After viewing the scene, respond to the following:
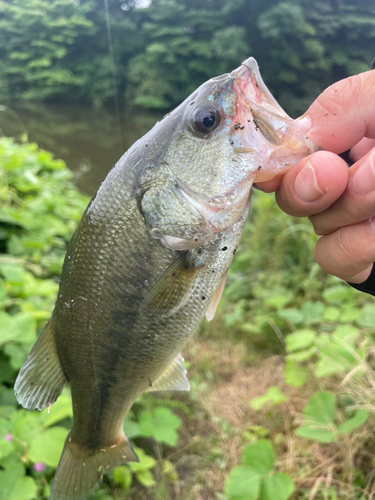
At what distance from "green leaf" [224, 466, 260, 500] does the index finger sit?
156 cm

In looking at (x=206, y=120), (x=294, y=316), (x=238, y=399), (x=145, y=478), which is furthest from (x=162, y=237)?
(x=238, y=399)

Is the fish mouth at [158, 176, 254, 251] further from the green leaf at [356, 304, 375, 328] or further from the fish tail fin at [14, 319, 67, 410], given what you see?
the green leaf at [356, 304, 375, 328]

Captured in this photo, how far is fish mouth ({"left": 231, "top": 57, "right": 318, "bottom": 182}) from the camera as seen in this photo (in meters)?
1.04

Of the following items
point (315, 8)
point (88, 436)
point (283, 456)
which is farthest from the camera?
point (315, 8)

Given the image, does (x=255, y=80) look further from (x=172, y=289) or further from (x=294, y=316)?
(x=294, y=316)

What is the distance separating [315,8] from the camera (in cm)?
1639

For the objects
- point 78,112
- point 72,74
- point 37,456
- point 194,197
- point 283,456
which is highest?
point 194,197

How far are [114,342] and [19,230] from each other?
2.61m

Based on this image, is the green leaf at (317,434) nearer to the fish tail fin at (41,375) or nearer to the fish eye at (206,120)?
the fish tail fin at (41,375)

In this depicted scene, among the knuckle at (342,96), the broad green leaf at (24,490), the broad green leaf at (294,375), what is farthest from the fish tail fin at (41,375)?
the broad green leaf at (294,375)

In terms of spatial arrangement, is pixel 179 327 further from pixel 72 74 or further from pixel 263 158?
pixel 72 74

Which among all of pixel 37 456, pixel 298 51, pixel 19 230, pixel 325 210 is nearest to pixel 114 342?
pixel 37 456

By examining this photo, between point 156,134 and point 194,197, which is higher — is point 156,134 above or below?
above

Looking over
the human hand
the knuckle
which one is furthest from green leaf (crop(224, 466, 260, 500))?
the knuckle
